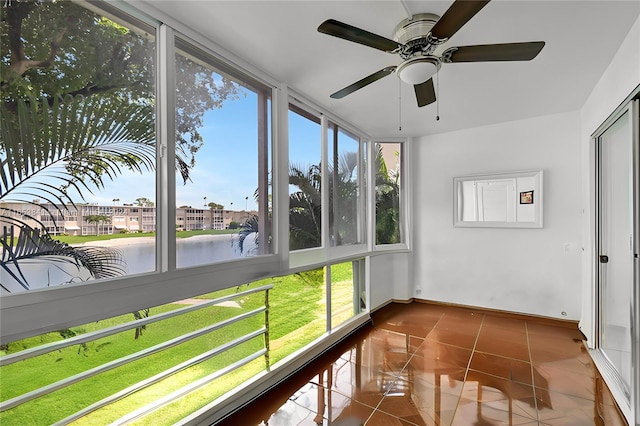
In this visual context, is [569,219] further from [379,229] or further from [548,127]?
[379,229]

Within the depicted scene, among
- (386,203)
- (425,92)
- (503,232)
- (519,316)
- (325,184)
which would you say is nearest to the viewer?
(425,92)

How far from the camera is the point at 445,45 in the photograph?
1.84 metres

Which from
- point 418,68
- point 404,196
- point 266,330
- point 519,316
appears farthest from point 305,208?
point 519,316

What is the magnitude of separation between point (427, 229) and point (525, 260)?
3.94 ft

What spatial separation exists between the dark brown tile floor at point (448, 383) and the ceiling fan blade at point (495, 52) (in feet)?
7.19

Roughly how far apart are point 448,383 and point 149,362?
7.19 ft

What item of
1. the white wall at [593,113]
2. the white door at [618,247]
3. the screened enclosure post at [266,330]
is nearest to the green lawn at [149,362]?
the screened enclosure post at [266,330]

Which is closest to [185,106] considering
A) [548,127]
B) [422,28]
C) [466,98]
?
[422,28]

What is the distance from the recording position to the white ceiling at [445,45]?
152cm

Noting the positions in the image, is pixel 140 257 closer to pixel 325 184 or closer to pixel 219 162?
pixel 219 162

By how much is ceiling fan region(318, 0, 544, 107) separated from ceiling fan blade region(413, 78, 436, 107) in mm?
124

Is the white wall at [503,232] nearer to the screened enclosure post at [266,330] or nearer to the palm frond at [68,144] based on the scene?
the screened enclosure post at [266,330]

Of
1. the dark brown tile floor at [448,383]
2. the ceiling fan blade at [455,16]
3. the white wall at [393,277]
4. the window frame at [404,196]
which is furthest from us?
the window frame at [404,196]

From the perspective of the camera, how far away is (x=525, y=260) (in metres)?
3.41
